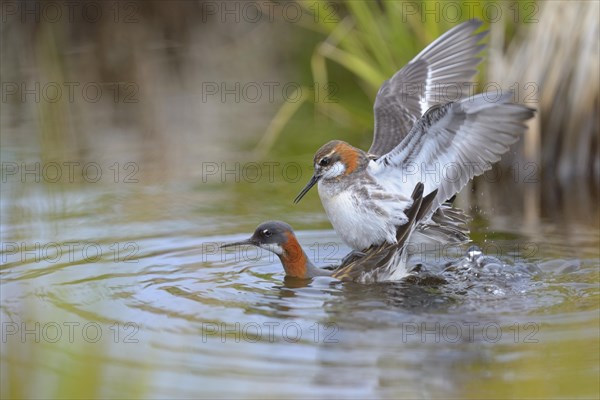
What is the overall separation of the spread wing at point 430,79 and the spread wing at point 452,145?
4.12ft

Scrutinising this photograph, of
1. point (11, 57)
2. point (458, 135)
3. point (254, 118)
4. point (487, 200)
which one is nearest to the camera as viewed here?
point (458, 135)

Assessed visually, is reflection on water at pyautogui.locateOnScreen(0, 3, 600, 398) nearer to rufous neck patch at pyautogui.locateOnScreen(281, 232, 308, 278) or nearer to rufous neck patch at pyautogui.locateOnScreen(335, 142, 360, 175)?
rufous neck patch at pyautogui.locateOnScreen(281, 232, 308, 278)

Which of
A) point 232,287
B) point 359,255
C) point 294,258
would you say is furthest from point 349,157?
point 232,287

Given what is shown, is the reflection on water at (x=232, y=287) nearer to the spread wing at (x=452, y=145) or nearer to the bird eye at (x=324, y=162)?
the spread wing at (x=452, y=145)

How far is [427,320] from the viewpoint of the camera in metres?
7.18

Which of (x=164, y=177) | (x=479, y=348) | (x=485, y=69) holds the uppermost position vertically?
(x=485, y=69)

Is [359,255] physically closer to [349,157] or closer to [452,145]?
[349,157]

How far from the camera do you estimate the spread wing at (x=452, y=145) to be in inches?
321

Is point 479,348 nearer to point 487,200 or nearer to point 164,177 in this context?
point 487,200

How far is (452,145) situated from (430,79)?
75.1 inches

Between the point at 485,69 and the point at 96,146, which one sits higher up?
the point at 485,69

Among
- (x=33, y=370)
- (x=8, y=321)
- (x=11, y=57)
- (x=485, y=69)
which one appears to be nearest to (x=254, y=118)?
(x=485, y=69)

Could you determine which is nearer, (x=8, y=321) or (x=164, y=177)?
(x=8, y=321)

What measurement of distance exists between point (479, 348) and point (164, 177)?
21.1 feet
